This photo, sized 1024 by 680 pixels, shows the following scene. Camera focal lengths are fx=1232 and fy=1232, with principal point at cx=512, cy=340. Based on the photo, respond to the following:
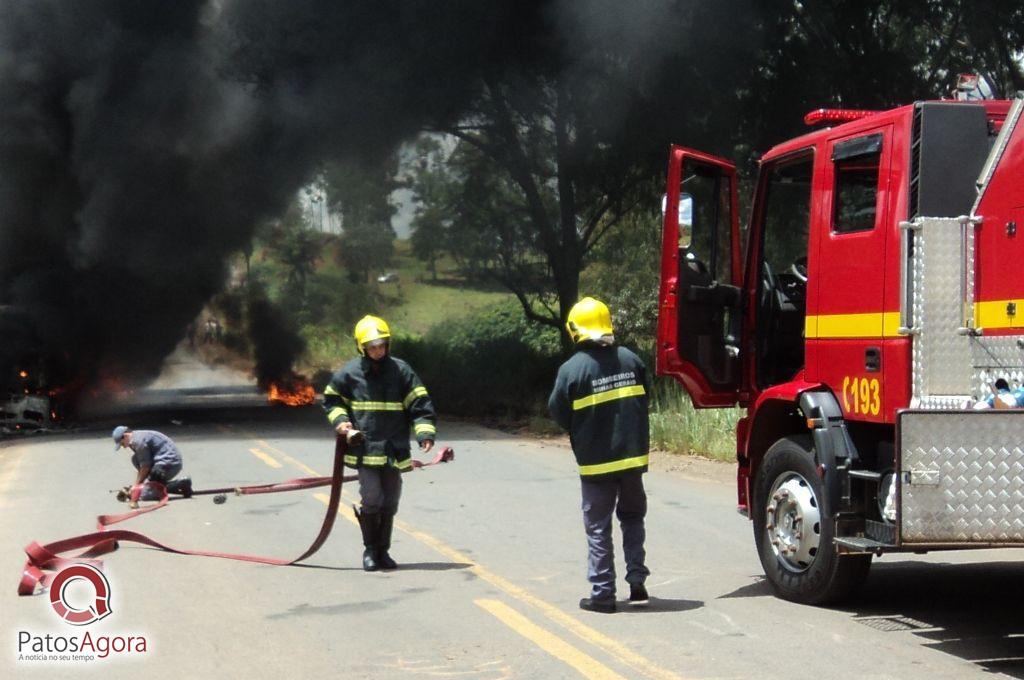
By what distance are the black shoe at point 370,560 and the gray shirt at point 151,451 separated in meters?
3.81

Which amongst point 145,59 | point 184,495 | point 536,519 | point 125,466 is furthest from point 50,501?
point 145,59

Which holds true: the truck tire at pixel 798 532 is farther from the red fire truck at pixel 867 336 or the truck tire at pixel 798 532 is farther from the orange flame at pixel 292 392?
the orange flame at pixel 292 392

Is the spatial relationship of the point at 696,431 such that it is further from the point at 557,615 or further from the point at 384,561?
the point at 557,615

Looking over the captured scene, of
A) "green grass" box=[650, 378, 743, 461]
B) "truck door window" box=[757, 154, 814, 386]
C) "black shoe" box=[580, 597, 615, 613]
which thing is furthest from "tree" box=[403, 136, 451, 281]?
"black shoe" box=[580, 597, 615, 613]

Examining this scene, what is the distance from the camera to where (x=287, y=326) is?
106 ft

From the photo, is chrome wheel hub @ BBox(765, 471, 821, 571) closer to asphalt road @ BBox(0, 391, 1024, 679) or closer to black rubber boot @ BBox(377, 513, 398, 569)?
asphalt road @ BBox(0, 391, 1024, 679)

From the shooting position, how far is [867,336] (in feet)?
20.1

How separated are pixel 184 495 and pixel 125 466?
3872 mm

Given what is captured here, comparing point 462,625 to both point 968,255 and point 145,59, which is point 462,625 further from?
point 145,59

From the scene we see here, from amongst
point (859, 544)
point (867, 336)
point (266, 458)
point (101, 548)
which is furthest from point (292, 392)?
point (859, 544)

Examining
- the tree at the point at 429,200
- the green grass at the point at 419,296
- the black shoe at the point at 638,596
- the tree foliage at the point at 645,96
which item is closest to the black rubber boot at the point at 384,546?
the black shoe at the point at 638,596

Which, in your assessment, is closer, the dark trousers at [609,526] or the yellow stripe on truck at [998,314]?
the yellow stripe on truck at [998,314]

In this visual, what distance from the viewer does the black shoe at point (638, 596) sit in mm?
6609

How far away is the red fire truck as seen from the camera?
5.36 metres
